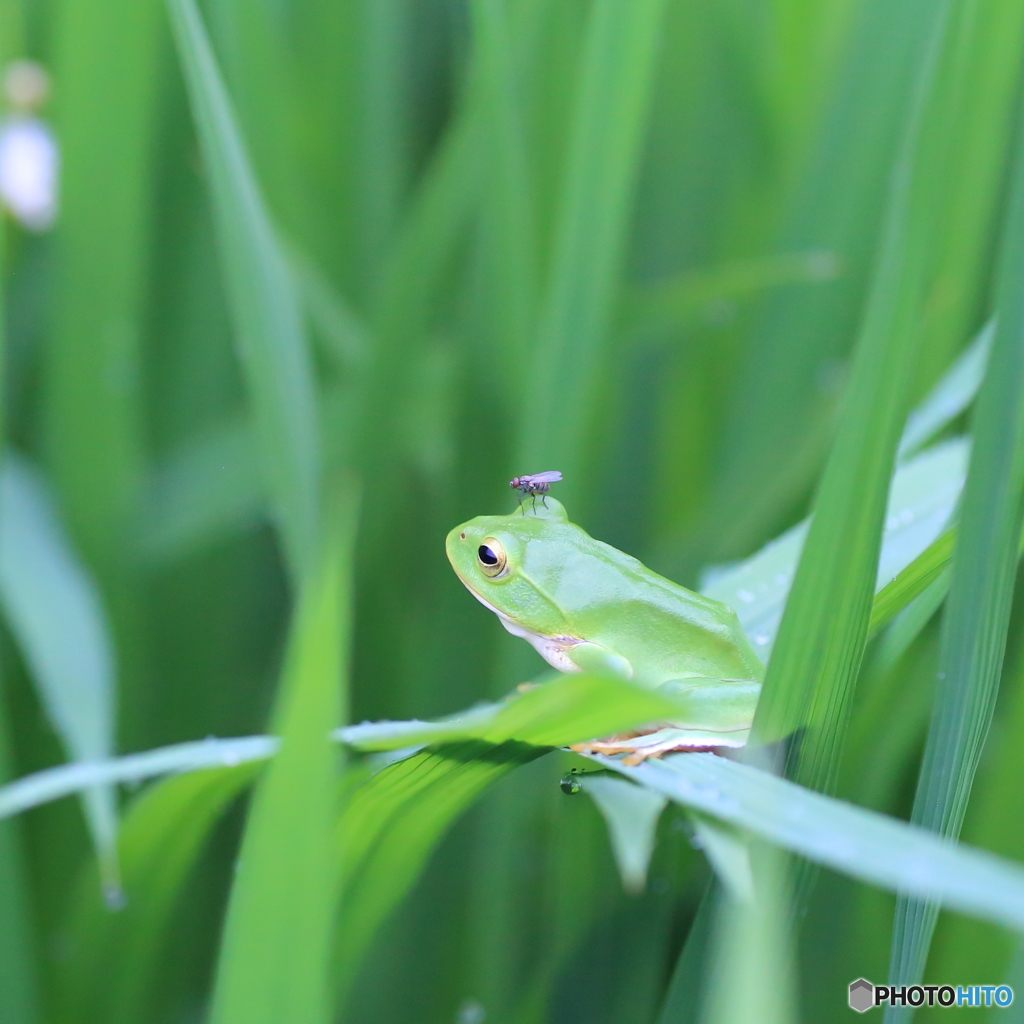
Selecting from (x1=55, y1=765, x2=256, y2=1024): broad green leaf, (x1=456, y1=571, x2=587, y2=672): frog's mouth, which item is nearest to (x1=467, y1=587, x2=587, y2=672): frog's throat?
(x1=456, y1=571, x2=587, y2=672): frog's mouth

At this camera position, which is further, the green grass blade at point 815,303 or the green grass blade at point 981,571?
the green grass blade at point 815,303

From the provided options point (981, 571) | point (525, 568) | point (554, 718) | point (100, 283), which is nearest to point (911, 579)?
point (981, 571)

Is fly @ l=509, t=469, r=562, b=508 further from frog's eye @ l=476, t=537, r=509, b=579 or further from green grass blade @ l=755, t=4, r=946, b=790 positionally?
green grass blade @ l=755, t=4, r=946, b=790

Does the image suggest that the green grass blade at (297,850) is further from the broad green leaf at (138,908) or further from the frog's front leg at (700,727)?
the frog's front leg at (700,727)

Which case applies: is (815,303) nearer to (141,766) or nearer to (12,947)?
(141,766)

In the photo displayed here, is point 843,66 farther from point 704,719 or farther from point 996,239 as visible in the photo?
point 704,719

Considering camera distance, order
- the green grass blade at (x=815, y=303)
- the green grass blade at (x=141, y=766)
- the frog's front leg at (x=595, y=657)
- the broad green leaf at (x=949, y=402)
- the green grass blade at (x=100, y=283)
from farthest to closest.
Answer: the green grass blade at (x=815, y=303)
the green grass blade at (x=100, y=283)
the broad green leaf at (x=949, y=402)
the frog's front leg at (x=595, y=657)
the green grass blade at (x=141, y=766)

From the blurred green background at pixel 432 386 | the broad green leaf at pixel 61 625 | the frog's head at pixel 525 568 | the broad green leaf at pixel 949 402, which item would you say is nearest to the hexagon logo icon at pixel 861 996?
the blurred green background at pixel 432 386

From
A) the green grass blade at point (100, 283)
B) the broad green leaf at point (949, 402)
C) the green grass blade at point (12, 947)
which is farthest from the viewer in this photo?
the green grass blade at point (100, 283)

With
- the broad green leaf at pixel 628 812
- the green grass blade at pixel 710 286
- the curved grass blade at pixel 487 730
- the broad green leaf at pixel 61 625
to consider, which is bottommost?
the broad green leaf at pixel 628 812
